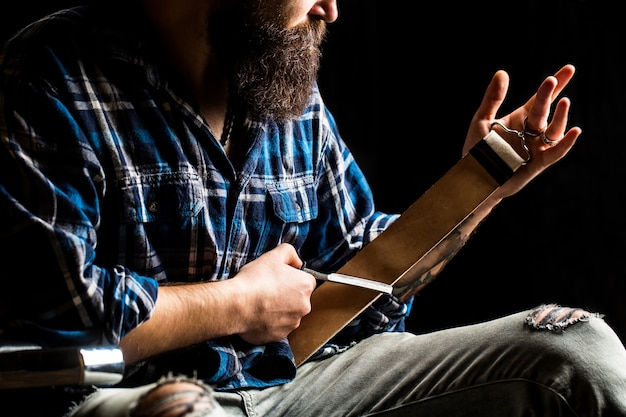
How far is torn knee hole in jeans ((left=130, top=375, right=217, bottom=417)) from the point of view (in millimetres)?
747

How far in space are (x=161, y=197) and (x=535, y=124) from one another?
1.55 ft

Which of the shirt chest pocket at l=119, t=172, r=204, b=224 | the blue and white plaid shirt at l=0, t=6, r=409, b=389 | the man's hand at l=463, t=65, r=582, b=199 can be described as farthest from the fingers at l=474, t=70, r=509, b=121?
the shirt chest pocket at l=119, t=172, r=204, b=224

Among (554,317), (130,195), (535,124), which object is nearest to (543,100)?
(535,124)

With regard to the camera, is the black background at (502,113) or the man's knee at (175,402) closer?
the man's knee at (175,402)

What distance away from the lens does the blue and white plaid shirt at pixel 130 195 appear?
878 mm

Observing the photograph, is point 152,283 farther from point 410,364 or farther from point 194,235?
point 410,364

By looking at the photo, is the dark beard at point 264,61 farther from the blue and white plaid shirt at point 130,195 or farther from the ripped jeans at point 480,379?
the ripped jeans at point 480,379

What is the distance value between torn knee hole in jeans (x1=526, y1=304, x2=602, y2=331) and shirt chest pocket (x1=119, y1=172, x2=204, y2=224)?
42 cm

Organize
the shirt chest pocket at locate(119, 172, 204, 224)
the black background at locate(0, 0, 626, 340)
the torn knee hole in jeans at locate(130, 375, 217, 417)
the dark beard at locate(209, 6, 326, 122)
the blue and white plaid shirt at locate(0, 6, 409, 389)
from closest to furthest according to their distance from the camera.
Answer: the torn knee hole in jeans at locate(130, 375, 217, 417), the blue and white plaid shirt at locate(0, 6, 409, 389), the shirt chest pocket at locate(119, 172, 204, 224), the dark beard at locate(209, 6, 326, 122), the black background at locate(0, 0, 626, 340)

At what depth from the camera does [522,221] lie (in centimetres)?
159

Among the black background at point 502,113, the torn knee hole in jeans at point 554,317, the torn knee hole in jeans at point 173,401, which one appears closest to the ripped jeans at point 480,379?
the torn knee hole in jeans at point 554,317

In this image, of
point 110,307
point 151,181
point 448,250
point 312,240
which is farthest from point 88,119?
point 448,250

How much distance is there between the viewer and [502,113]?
5.08 feet

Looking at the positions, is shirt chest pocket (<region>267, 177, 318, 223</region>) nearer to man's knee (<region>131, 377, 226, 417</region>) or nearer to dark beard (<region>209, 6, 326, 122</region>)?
dark beard (<region>209, 6, 326, 122</region>)
